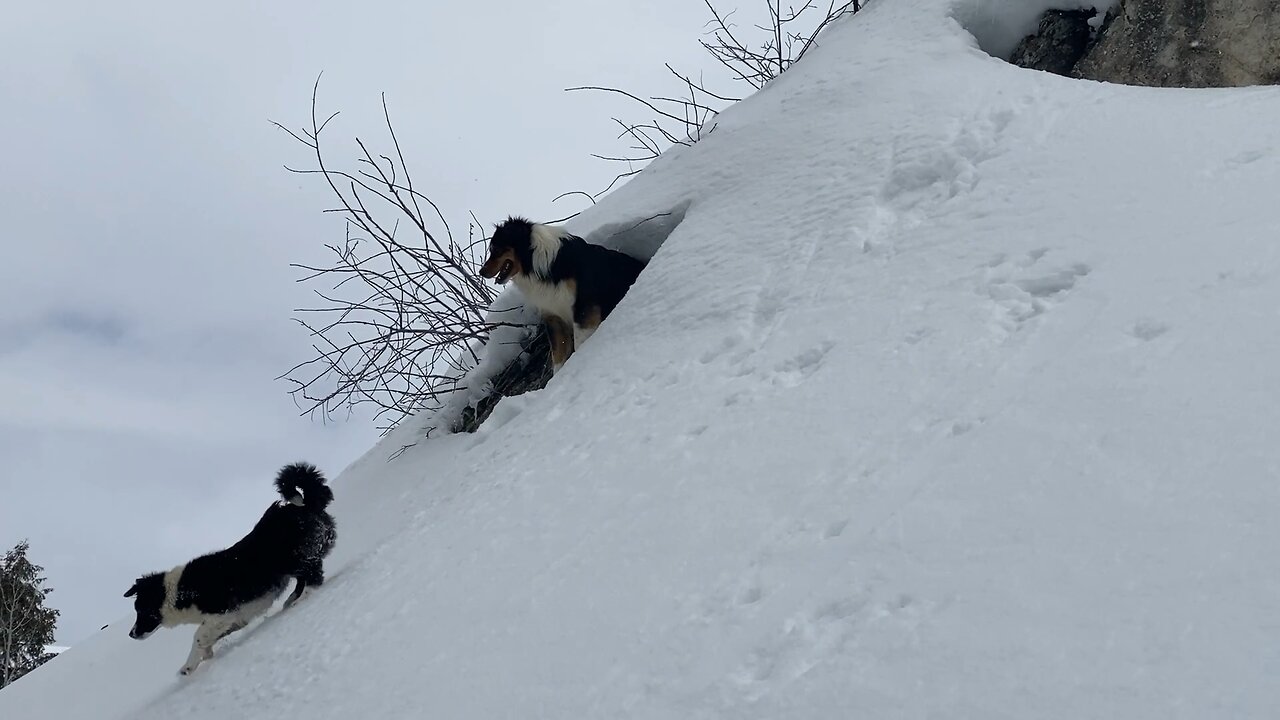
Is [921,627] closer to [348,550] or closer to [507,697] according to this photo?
[507,697]

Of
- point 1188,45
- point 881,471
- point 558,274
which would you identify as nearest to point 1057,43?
point 1188,45

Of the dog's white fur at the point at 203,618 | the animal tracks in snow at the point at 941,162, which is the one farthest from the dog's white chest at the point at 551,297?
the dog's white fur at the point at 203,618

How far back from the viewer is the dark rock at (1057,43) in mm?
7172

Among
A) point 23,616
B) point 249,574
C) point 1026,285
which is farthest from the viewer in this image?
point 23,616

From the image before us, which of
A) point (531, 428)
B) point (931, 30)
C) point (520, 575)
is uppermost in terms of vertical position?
point (931, 30)

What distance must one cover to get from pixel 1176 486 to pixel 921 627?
2.58ft

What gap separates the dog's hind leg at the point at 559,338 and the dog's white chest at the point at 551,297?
0.16 feet

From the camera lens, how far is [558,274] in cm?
632

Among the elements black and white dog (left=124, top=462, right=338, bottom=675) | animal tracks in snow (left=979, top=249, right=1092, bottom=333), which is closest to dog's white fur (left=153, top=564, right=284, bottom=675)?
Result: black and white dog (left=124, top=462, right=338, bottom=675)

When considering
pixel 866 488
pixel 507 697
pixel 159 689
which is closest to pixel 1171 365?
pixel 866 488

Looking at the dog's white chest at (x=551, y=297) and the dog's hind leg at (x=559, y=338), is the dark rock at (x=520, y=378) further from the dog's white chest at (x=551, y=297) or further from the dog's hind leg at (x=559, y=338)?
the dog's white chest at (x=551, y=297)

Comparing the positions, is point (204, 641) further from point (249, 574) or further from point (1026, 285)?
point (1026, 285)

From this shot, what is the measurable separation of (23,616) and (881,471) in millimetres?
21958

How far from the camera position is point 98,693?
571 cm
